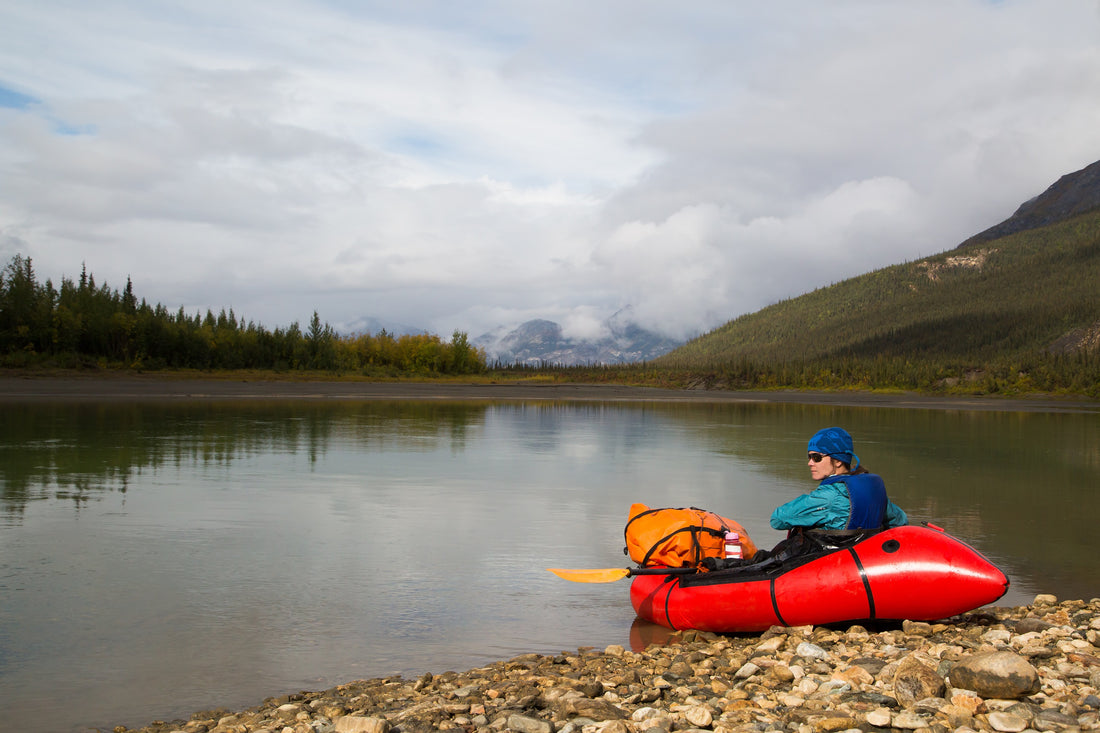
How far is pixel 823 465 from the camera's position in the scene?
9336 millimetres

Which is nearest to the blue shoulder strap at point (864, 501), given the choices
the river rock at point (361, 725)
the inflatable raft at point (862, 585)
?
the inflatable raft at point (862, 585)

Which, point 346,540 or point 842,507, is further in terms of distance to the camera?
point 346,540

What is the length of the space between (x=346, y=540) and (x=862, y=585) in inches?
338

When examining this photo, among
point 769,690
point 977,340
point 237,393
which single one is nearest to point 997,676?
point 769,690

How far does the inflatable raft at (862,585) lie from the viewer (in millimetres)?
8242

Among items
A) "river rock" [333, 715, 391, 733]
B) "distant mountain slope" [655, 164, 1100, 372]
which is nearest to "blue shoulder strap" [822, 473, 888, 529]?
"river rock" [333, 715, 391, 733]

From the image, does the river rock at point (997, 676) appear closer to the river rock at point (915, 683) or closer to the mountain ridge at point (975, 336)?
the river rock at point (915, 683)

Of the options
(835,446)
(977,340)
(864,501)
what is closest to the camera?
(864,501)

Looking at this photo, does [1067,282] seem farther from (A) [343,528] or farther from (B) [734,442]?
(A) [343,528]

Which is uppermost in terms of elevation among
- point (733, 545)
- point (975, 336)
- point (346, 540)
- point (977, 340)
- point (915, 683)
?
point (975, 336)

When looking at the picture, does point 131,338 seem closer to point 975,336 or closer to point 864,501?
point 864,501

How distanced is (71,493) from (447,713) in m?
14.3

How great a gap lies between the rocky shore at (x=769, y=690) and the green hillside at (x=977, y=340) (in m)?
91.0

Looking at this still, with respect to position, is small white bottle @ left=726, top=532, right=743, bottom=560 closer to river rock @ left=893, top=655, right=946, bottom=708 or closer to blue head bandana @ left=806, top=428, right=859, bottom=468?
blue head bandana @ left=806, top=428, right=859, bottom=468
